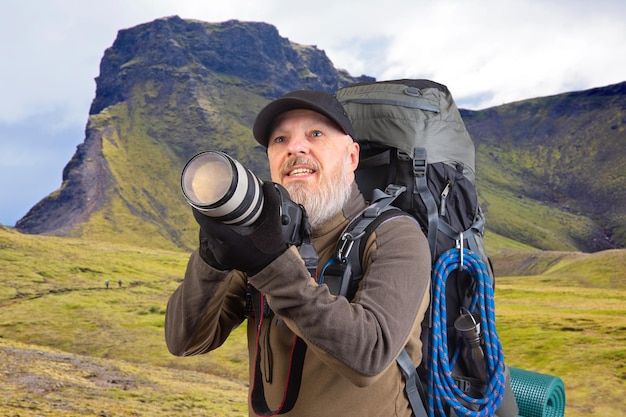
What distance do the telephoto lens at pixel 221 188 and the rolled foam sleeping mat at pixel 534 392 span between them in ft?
13.8

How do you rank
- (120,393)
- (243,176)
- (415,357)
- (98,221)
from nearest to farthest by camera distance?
1. (243,176)
2. (415,357)
3. (120,393)
4. (98,221)

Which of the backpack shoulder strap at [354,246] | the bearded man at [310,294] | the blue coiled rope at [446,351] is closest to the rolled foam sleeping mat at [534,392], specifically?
the blue coiled rope at [446,351]

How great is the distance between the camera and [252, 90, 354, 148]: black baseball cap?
4.01m

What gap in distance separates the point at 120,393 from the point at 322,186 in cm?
1270

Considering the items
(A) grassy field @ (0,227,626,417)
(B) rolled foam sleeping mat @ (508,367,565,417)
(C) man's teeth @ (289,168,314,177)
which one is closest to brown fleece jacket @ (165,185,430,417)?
(C) man's teeth @ (289,168,314,177)

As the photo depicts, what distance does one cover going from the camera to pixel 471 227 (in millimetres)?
4629

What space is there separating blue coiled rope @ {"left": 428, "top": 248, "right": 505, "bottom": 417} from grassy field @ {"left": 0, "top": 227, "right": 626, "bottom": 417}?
29.4 feet

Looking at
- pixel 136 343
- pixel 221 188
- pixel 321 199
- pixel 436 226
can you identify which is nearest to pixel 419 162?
pixel 436 226

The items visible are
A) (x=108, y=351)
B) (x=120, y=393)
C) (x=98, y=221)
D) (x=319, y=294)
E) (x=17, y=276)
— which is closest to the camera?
(x=319, y=294)

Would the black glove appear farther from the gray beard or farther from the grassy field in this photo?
the grassy field

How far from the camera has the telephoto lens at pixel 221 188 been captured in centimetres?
277

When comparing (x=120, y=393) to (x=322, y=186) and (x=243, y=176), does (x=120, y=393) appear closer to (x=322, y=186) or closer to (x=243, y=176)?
(x=322, y=186)

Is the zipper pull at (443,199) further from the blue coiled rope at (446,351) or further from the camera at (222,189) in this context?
the camera at (222,189)

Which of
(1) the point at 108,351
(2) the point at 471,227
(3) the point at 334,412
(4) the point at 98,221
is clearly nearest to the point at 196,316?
(3) the point at 334,412
